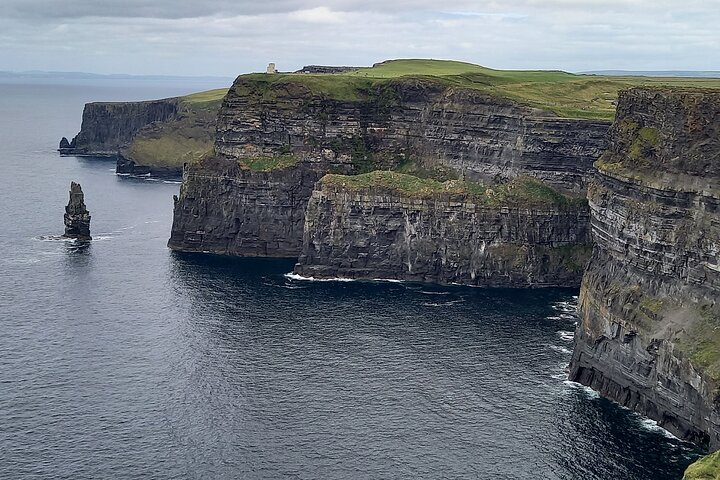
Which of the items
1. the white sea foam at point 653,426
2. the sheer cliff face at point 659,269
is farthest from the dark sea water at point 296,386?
the sheer cliff face at point 659,269

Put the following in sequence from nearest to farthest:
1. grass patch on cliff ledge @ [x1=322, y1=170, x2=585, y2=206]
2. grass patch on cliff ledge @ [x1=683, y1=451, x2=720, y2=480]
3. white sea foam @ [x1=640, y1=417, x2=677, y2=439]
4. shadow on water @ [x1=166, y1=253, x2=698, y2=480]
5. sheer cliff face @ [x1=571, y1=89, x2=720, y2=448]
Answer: grass patch on cliff ledge @ [x1=683, y1=451, x2=720, y2=480] < shadow on water @ [x1=166, y1=253, x2=698, y2=480] < sheer cliff face @ [x1=571, y1=89, x2=720, y2=448] < white sea foam @ [x1=640, y1=417, x2=677, y2=439] < grass patch on cliff ledge @ [x1=322, y1=170, x2=585, y2=206]

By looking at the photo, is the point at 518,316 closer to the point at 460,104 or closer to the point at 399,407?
the point at 399,407

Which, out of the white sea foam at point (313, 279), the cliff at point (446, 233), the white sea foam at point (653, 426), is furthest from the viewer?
→ the white sea foam at point (313, 279)

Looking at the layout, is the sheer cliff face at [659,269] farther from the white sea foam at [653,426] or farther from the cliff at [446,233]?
the cliff at [446,233]

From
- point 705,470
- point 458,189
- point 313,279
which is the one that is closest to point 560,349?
point 458,189

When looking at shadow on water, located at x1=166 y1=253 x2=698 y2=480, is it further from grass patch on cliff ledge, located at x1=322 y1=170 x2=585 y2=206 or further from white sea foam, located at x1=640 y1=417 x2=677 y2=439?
grass patch on cliff ledge, located at x1=322 y1=170 x2=585 y2=206

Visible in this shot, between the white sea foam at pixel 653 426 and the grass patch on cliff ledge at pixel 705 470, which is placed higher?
the grass patch on cliff ledge at pixel 705 470

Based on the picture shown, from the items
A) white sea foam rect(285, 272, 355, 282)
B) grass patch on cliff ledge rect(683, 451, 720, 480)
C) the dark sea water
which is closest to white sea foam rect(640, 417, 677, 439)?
the dark sea water
